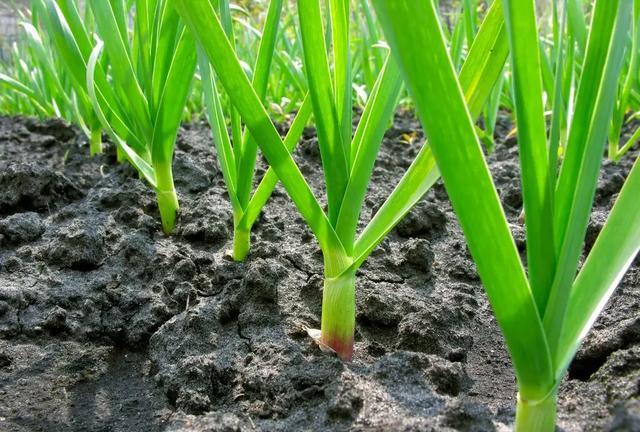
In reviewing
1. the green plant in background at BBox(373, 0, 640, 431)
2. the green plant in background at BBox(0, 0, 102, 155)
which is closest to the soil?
the green plant in background at BBox(373, 0, 640, 431)

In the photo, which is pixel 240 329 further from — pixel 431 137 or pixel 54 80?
pixel 54 80

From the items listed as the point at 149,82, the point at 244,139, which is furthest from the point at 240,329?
the point at 149,82

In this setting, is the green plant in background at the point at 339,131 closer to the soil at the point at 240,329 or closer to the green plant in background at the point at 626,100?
the soil at the point at 240,329

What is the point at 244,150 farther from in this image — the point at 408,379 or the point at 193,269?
the point at 408,379

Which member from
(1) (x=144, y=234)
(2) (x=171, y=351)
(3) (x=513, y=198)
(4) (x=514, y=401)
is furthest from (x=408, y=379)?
(3) (x=513, y=198)

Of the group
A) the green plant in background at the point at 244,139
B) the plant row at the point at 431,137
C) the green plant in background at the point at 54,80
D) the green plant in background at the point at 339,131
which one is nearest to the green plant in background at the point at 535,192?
the plant row at the point at 431,137

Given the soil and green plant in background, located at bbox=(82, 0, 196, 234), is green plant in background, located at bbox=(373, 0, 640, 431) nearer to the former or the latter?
the soil
